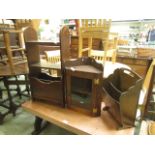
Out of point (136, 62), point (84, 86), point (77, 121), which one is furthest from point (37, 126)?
point (136, 62)

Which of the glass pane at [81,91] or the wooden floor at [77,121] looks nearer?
the wooden floor at [77,121]

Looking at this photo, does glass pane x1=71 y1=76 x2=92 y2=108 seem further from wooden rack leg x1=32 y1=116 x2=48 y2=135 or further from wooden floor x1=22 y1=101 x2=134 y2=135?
wooden rack leg x1=32 y1=116 x2=48 y2=135

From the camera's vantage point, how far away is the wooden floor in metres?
1.17

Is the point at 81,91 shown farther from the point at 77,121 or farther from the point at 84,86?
the point at 77,121

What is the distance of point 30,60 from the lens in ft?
5.14

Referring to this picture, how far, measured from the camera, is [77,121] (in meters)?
1.29

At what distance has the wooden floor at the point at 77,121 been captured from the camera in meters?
1.17

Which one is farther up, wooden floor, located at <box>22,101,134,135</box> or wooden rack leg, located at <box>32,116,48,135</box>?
wooden floor, located at <box>22,101,134,135</box>

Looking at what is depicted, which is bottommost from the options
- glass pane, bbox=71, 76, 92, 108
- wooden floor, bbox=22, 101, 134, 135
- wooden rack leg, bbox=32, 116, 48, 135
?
wooden rack leg, bbox=32, 116, 48, 135

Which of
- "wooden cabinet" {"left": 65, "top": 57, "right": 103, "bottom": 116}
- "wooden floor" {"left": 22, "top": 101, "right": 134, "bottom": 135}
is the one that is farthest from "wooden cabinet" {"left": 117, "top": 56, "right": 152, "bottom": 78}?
"wooden floor" {"left": 22, "top": 101, "right": 134, "bottom": 135}

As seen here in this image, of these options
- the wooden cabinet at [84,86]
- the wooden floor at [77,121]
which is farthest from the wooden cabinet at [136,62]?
the wooden floor at [77,121]

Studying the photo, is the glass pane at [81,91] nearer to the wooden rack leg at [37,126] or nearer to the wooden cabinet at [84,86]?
the wooden cabinet at [84,86]
